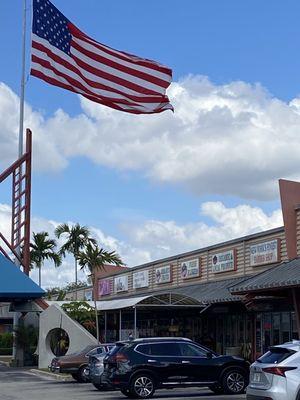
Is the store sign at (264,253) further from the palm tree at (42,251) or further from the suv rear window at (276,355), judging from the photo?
the palm tree at (42,251)

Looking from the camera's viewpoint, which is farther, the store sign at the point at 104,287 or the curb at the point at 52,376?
the store sign at the point at 104,287

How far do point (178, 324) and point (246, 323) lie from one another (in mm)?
7891

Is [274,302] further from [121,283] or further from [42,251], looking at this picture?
[42,251]

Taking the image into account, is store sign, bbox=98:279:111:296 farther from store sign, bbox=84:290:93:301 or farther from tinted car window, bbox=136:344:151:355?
tinted car window, bbox=136:344:151:355

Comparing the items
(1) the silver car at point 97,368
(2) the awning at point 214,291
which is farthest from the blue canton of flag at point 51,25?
(2) the awning at point 214,291

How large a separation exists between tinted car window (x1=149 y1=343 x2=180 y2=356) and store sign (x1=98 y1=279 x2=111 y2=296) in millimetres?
36433

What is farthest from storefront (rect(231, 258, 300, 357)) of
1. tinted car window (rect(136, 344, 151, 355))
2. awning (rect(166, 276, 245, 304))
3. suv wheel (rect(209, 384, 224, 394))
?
tinted car window (rect(136, 344, 151, 355))

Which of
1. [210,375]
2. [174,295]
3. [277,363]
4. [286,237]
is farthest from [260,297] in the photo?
[277,363]

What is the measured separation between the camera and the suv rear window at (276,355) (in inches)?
572

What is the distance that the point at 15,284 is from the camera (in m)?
38.2

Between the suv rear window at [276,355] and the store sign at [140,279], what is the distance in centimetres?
3488

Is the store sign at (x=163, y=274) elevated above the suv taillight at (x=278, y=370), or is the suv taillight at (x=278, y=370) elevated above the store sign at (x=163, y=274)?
the store sign at (x=163, y=274)

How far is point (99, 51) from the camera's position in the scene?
1016 inches

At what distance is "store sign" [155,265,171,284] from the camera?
46.0 metres
